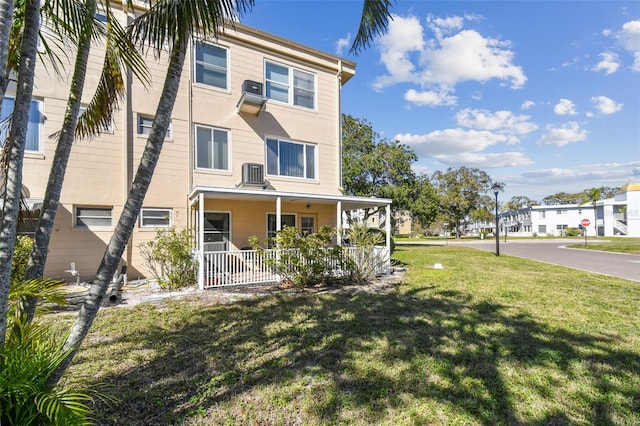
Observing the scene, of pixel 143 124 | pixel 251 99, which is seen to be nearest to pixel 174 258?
pixel 143 124

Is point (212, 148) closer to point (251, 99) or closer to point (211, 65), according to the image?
point (251, 99)

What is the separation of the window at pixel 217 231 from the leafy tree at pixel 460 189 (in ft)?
130

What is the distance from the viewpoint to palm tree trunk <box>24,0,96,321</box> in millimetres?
2789

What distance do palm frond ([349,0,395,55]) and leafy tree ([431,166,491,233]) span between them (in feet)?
142

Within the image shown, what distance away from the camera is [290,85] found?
12570 mm

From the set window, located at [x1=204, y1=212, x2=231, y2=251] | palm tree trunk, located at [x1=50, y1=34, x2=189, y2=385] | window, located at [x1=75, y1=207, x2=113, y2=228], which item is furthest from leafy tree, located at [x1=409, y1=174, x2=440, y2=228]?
palm tree trunk, located at [x1=50, y1=34, x2=189, y2=385]

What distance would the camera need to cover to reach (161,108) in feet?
8.74

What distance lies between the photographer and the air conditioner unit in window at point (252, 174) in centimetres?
1096

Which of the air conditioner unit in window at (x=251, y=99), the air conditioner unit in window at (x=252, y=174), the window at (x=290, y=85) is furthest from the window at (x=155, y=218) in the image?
the window at (x=290, y=85)

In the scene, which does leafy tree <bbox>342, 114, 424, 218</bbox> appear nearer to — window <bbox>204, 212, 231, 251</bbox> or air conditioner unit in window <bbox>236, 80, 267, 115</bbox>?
air conditioner unit in window <bbox>236, 80, 267, 115</bbox>

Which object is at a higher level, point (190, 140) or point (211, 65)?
point (211, 65)

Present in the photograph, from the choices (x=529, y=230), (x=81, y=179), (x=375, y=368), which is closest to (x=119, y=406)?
(x=375, y=368)

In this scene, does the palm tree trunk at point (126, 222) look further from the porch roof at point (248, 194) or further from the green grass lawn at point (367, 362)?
the porch roof at point (248, 194)

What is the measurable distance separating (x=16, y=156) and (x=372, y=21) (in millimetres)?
4448
